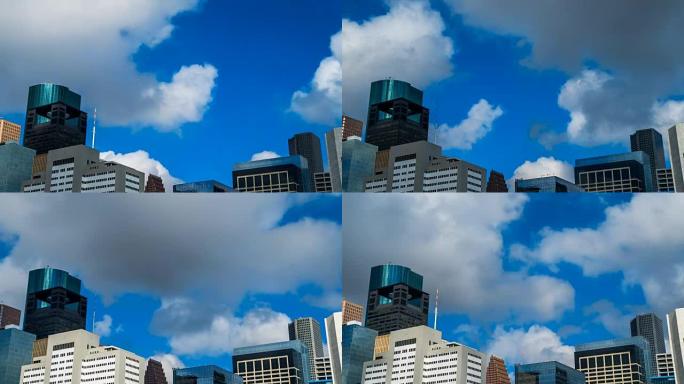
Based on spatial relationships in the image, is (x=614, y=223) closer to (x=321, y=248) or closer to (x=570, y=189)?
(x=570, y=189)

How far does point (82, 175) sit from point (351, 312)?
10.4ft

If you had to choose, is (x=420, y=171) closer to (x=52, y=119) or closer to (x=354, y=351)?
(x=354, y=351)

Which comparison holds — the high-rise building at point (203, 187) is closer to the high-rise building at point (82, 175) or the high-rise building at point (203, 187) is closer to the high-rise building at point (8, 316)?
the high-rise building at point (82, 175)

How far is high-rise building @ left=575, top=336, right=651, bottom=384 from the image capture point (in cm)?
1193

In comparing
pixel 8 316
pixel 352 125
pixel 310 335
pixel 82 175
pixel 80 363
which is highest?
pixel 352 125

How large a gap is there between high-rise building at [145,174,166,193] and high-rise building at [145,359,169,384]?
209 cm

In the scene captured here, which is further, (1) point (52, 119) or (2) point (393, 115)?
(2) point (393, 115)

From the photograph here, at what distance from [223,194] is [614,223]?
4376mm

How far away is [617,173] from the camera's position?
36.8ft

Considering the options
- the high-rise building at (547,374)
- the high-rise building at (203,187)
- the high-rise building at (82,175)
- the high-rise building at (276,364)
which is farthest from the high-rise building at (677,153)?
the high-rise building at (82,175)

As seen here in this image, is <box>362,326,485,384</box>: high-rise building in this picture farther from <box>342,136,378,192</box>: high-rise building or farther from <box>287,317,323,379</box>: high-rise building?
<box>342,136,378,192</box>: high-rise building

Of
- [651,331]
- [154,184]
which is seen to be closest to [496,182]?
[651,331]

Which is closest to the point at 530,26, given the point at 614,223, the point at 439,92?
the point at 439,92

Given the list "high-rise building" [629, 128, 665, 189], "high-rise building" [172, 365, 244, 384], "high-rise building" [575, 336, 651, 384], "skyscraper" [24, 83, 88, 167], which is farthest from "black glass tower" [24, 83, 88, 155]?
"high-rise building" [575, 336, 651, 384]
